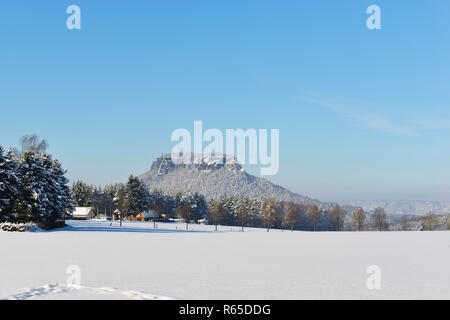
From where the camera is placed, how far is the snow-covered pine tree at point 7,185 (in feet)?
168

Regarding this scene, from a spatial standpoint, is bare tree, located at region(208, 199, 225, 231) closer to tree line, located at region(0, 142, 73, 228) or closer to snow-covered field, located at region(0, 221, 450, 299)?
tree line, located at region(0, 142, 73, 228)

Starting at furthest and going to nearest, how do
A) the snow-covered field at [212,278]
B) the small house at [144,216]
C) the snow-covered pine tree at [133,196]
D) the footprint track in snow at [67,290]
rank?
the small house at [144,216] < the snow-covered pine tree at [133,196] < the snow-covered field at [212,278] < the footprint track in snow at [67,290]

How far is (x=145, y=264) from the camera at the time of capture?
1994cm

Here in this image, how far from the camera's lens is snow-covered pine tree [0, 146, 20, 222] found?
51.1 meters

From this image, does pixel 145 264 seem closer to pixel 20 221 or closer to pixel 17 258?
pixel 17 258

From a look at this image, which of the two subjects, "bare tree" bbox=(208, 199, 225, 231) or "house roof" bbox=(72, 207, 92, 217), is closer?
"house roof" bbox=(72, 207, 92, 217)

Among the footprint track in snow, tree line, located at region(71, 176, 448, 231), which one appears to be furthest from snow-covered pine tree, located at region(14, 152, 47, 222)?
tree line, located at region(71, 176, 448, 231)

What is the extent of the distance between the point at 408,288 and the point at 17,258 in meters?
19.7

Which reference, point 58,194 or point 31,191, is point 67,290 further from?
point 58,194

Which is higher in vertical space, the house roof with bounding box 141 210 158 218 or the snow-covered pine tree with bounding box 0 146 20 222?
the snow-covered pine tree with bounding box 0 146 20 222

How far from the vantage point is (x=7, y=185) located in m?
51.5

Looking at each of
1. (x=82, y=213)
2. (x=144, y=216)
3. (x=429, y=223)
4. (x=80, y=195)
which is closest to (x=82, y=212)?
(x=82, y=213)

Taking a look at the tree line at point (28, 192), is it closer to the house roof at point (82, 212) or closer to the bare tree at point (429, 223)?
the house roof at point (82, 212)

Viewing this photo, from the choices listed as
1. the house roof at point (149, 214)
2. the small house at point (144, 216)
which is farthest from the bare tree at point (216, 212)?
the small house at point (144, 216)
